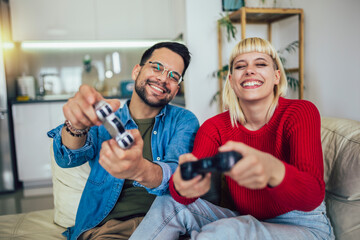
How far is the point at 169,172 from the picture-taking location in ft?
3.41

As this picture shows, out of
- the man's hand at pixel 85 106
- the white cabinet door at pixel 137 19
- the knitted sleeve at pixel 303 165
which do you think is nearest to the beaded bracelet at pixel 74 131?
the man's hand at pixel 85 106

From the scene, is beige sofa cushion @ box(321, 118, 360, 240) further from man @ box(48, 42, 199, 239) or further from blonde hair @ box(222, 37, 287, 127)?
man @ box(48, 42, 199, 239)

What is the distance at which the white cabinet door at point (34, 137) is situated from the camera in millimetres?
3271

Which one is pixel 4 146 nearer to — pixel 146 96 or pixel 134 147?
pixel 146 96

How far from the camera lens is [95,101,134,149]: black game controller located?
2.23 ft

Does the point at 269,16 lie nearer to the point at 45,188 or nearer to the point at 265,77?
the point at 265,77

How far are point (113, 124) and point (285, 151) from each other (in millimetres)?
666

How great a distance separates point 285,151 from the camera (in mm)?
1070

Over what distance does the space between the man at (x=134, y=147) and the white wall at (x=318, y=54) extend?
146cm

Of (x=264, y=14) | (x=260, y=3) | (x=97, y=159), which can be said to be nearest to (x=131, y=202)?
(x=97, y=159)

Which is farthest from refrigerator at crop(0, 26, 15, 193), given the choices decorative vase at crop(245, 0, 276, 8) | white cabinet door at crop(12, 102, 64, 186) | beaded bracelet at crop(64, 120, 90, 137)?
decorative vase at crop(245, 0, 276, 8)

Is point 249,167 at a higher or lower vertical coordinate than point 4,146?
higher

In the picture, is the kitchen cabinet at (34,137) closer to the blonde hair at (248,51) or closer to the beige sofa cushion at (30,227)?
the beige sofa cushion at (30,227)

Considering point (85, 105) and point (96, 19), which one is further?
point (96, 19)
